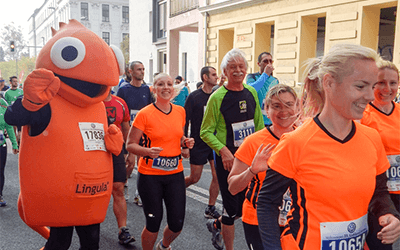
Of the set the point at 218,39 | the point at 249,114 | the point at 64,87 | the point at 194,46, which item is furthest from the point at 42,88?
the point at 194,46

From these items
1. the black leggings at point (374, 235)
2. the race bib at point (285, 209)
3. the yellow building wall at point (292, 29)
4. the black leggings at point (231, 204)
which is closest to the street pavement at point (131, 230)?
the black leggings at point (231, 204)

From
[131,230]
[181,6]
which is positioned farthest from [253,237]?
[181,6]

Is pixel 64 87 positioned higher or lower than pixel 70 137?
higher

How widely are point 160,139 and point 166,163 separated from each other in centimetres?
23

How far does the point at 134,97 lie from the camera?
6422mm

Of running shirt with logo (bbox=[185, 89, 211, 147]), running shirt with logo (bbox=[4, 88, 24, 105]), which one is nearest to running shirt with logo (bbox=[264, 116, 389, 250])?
running shirt with logo (bbox=[185, 89, 211, 147])

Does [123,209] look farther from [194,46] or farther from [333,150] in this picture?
[194,46]

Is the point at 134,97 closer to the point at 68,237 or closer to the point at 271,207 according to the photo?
the point at 68,237

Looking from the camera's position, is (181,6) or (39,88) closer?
(39,88)

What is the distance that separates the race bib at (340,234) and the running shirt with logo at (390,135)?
4.89 ft

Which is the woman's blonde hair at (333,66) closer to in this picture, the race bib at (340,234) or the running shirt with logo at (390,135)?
the race bib at (340,234)

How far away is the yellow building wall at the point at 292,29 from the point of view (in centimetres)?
1029

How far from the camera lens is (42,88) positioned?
255 cm

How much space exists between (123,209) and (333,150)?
125 inches
